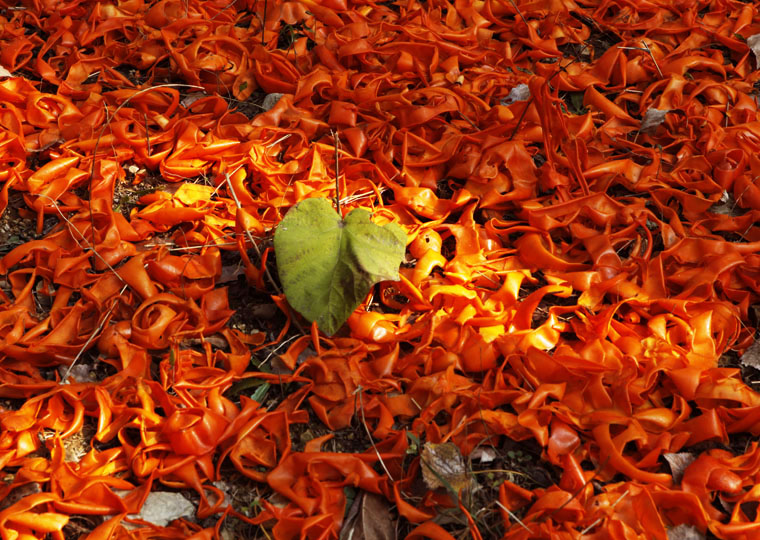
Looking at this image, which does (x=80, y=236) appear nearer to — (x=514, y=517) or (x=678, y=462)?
(x=514, y=517)

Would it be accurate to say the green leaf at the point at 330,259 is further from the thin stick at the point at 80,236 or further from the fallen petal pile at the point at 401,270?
the thin stick at the point at 80,236

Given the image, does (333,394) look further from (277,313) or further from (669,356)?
(669,356)

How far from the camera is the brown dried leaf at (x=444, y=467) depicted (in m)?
1.78

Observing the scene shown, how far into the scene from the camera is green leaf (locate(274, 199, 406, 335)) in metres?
2.08

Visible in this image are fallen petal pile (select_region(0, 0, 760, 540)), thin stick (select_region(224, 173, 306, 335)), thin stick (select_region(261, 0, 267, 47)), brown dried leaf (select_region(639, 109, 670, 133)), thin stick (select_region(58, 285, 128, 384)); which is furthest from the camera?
thin stick (select_region(261, 0, 267, 47))

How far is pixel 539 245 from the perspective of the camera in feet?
7.57

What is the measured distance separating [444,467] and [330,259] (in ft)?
2.13

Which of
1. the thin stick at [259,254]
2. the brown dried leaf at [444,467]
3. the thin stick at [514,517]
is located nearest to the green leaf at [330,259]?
the thin stick at [259,254]

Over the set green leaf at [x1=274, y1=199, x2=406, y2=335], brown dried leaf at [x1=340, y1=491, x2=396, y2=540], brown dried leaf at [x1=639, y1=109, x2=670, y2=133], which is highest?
brown dried leaf at [x1=639, y1=109, x2=670, y2=133]

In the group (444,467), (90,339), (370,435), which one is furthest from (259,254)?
(444,467)

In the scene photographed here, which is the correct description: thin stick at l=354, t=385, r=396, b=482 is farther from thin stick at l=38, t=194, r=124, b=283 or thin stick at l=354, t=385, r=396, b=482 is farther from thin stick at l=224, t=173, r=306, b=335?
thin stick at l=38, t=194, r=124, b=283

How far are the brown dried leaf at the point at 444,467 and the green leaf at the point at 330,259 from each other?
17.4 inches

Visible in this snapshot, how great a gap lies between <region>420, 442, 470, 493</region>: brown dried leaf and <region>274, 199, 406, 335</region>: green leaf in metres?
0.44

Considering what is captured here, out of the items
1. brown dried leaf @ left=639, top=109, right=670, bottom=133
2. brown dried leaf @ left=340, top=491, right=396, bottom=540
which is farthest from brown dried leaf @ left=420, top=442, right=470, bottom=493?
brown dried leaf @ left=639, top=109, right=670, bottom=133
